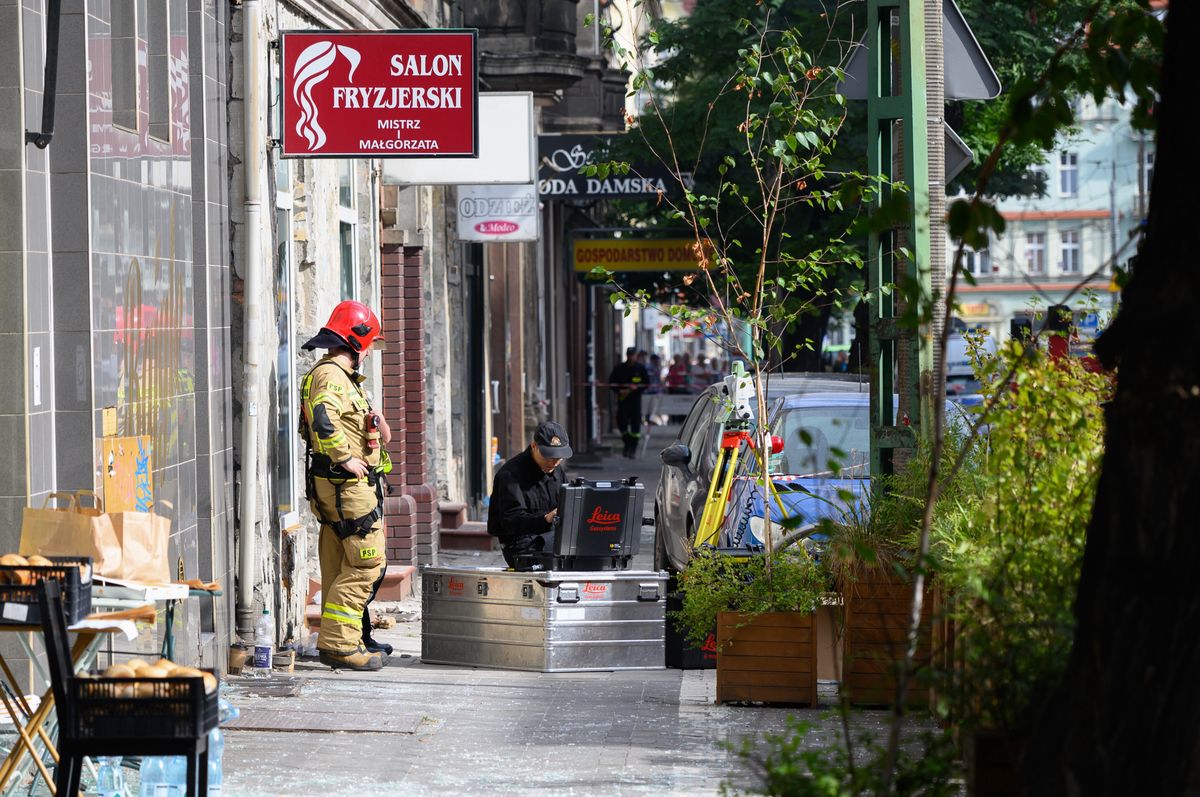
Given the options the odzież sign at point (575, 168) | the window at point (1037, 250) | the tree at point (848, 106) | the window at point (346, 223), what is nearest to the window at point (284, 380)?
the window at point (346, 223)

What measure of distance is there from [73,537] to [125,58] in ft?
10.5

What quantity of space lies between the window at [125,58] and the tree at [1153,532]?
5954 millimetres

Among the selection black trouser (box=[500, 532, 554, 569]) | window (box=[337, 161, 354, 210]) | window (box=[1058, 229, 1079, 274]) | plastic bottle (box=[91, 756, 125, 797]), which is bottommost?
plastic bottle (box=[91, 756, 125, 797])

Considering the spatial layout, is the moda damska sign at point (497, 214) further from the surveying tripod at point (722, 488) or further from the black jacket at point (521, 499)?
the surveying tripod at point (722, 488)

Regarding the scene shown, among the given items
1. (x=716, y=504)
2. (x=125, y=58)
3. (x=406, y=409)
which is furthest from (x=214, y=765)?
(x=406, y=409)

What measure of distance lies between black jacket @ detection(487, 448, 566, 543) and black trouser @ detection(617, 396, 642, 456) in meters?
21.7

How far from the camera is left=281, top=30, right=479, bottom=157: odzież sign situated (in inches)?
409

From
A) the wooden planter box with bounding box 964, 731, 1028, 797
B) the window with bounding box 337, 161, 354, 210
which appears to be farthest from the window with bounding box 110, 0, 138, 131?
the wooden planter box with bounding box 964, 731, 1028, 797

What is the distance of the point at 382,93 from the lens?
1050 centimetres

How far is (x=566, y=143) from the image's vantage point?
23109 millimetres

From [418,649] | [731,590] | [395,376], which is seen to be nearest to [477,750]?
[731,590]

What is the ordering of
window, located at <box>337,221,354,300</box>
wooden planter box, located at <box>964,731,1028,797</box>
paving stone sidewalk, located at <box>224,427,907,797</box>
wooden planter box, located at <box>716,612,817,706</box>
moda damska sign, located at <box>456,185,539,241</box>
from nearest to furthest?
wooden planter box, located at <box>964,731,1028,797</box> < paving stone sidewalk, located at <box>224,427,907,797</box> < wooden planter box, located at <box>716,612,817,706</box> < window, located at <box>337,221,354,300</box> < moda damska sign, located at <box>456,185,539,241</box>

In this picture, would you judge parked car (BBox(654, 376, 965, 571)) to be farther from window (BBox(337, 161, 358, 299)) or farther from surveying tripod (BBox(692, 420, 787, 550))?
window (BBox(337, 161, 358, 299))

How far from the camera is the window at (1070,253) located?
9738cm
